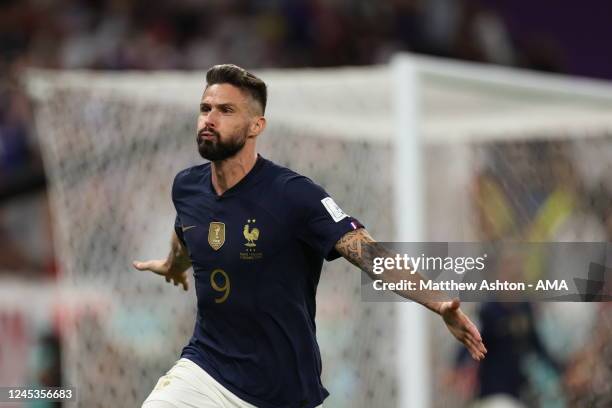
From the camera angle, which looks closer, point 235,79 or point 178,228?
point 235,79

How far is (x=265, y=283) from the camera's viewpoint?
532 centimetres

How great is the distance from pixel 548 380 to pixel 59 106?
432 cm

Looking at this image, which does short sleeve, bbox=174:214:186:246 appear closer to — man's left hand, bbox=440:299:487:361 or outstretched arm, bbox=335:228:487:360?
outstretched arm, bbox=335:228:487:360

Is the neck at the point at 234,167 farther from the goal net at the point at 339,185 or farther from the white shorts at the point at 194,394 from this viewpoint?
the goal net at the point at 339,185

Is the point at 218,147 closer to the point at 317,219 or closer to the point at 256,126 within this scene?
the point at 256,126

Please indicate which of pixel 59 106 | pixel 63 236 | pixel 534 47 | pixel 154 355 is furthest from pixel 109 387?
pixel 534 47

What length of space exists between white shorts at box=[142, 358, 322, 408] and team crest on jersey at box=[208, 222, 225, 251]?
514 millimetres

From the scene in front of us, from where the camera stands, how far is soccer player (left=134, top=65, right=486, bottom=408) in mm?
5301

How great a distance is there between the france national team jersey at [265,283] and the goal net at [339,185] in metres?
3.39

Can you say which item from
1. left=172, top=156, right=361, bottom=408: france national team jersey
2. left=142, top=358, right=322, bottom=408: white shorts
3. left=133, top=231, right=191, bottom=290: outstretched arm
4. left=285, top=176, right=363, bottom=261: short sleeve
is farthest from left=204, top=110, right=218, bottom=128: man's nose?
left=142, top=358, right=322, bottom=408: white shorts

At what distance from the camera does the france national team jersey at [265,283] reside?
5.30 m

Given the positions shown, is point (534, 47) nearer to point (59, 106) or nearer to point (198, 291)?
point (59, 106)

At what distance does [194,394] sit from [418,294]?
104cm

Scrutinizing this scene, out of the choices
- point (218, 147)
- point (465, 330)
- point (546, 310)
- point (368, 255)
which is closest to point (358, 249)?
point (368, 255)
